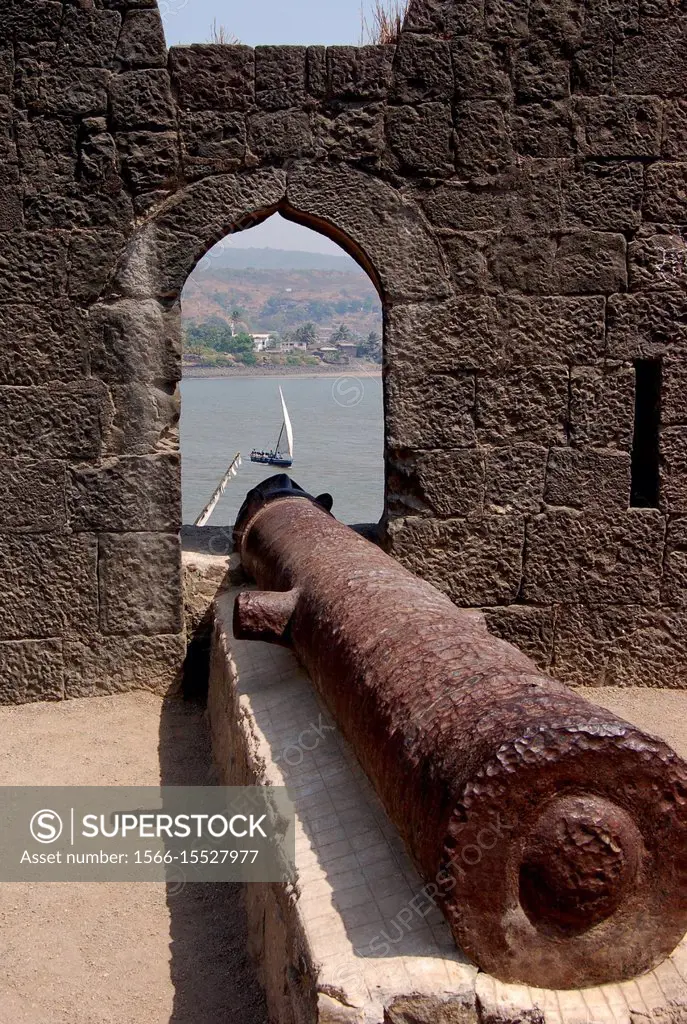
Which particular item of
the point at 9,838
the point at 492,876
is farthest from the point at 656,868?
the point at 9,838

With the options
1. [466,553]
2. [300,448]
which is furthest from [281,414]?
[466,553]

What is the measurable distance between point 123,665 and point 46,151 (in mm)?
2652

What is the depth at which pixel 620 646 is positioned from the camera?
19.1ft

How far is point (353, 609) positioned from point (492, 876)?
50.5 inches

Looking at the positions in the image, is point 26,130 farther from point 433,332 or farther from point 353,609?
point 353,609

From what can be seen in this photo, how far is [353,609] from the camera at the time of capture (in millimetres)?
3141

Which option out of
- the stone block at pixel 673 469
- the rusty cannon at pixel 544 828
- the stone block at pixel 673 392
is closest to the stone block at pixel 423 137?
the stone block at pixel 673 392

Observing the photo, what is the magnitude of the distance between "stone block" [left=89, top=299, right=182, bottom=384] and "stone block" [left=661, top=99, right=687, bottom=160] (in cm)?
270

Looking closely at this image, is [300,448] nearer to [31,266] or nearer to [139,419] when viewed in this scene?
[139,419]

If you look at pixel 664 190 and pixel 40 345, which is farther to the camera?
pixel 664 190

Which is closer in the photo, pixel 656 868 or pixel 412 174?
pixel 656 868

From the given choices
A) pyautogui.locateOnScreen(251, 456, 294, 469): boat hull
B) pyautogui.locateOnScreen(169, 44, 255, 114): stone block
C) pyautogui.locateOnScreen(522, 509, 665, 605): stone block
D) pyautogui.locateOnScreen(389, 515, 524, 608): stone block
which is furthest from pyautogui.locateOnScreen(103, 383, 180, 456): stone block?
pyautogui.locateOnScreen(251, 456, 294, 469): boat hull

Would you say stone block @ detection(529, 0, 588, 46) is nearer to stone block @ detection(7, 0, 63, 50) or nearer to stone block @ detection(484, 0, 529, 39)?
stone block @ detection(484, 0, 529, 39)

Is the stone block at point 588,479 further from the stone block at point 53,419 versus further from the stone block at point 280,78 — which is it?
the stone block at point 53,419
